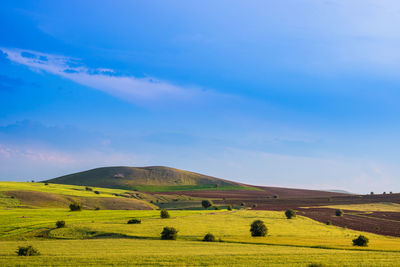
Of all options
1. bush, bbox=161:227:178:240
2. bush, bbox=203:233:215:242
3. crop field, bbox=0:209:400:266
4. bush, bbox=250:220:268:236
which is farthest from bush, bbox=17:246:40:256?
bush, bbox=250:220:268:236

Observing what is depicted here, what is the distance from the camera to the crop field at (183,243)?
32281mm

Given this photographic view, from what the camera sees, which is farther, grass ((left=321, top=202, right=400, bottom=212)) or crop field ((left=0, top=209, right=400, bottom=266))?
grass ((left=321, top=202, right=400, bottom=212))

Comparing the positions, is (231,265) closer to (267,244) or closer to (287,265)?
(287,265)

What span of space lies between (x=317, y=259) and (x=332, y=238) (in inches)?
817

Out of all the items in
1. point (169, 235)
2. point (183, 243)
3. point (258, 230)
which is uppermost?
point (258, 230)

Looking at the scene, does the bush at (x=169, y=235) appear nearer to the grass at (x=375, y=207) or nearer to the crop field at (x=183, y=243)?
the crop field at (x=183, y=243)

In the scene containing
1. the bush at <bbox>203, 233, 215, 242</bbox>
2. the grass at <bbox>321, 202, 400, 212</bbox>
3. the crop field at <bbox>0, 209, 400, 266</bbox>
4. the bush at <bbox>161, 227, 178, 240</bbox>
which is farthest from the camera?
the grass at <bbox>321, 202, 400, 212</bbox>

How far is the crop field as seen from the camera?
3228 cm

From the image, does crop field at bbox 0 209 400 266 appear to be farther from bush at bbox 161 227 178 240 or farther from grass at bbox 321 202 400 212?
grass at bbox 321 202 400 212

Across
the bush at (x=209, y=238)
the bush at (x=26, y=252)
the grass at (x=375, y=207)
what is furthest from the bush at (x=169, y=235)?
the grass at (x=375, y=207)

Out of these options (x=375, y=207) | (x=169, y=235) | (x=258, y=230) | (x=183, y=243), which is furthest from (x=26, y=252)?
(x=375, y=207)

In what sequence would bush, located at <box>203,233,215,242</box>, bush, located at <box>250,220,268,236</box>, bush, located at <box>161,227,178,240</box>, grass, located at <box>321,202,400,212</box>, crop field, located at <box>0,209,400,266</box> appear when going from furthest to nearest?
grass, located at <box>321,202,400,212</box>, bush, located at <box>250,220,268,236</box>, bush, located at <box>161,227,178,240</box>, bush, located at <box>203,233,215,242</box>, crop field, located at <box>0,209,400,266</box>

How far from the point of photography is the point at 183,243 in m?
45.2

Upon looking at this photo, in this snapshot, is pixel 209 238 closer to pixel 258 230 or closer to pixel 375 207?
pixel 258 230
